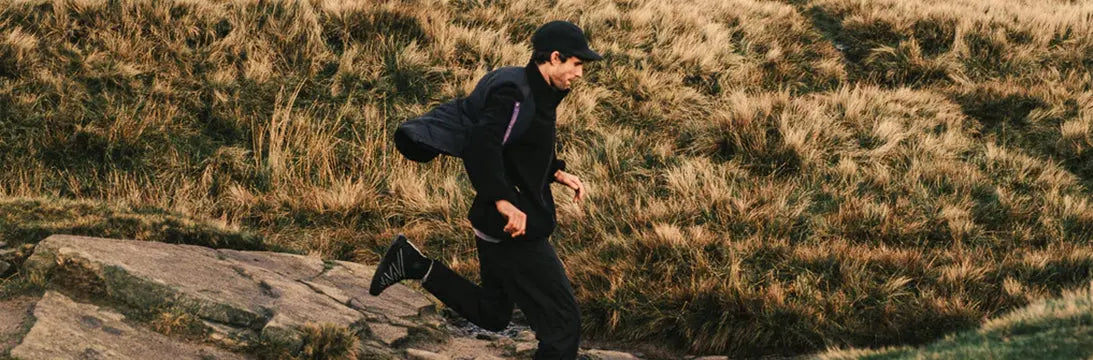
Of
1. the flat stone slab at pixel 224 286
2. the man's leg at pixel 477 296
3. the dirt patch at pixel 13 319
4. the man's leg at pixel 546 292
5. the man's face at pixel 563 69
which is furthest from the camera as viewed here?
the man's leg at pixel 477 296

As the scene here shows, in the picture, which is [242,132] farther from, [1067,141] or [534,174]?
[1067,141]

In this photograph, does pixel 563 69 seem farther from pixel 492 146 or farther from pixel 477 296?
pixel 477 296

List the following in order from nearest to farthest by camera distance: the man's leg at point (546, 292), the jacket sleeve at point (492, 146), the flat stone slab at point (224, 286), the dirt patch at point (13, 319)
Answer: the dirt patch at point (13, 319) → the jacket sleeve at point (492, 146) → the man's leg at point (546, 292) → the flat stone slab at point (224, 286)

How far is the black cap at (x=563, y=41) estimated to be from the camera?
158 inches

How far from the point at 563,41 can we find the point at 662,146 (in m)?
5.10

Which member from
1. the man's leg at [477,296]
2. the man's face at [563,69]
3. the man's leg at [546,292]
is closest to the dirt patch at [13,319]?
the man's leg at [477,296]

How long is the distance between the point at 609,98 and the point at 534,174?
20.8ft

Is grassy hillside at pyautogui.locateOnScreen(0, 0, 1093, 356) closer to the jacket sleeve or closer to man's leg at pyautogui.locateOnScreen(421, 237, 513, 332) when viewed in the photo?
man's leg at pyautogui.locateOnScreen(421, 237, 513, 332)

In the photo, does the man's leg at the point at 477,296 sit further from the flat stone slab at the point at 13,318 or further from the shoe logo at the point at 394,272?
the flat stone slab at the point at 13,318

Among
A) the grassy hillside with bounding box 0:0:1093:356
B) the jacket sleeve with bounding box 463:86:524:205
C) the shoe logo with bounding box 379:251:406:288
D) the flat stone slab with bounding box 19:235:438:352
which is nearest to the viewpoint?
the jacket sleeve with bounding box 463:86:524:205

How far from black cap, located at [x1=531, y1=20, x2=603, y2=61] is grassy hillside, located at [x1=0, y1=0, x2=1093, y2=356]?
2.56 metres

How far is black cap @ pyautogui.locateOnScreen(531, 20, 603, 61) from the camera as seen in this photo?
4.01m

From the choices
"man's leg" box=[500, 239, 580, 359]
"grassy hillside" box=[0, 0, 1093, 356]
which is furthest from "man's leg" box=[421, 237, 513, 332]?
"grassy hillside" box=[0, 0, 1093, 356]

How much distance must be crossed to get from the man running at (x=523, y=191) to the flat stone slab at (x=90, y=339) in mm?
1038
